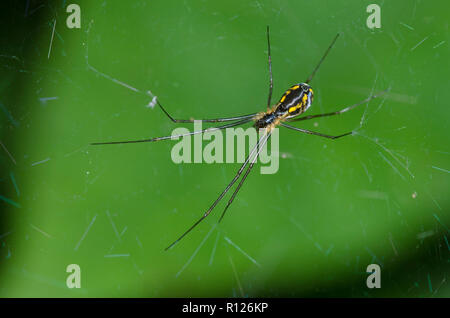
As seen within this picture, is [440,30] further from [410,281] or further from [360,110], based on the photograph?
[410,281]

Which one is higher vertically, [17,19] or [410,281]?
[17,19]

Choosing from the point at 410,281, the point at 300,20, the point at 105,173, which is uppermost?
the point at 300,20

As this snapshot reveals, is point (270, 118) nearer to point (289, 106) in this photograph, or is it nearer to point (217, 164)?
point (289, 106)

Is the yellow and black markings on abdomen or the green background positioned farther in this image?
the yellow and black markings on abdomen

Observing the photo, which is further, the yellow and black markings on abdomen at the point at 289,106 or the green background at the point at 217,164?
the yellow and black markings on abdomen at the point at 289,106

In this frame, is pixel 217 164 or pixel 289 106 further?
pixel 289 106

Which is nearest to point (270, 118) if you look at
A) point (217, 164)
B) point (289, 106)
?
point (289, 106)

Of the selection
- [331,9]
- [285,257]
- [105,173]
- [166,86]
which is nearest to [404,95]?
[331,9]

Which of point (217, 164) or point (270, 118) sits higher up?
point (270, 118)
